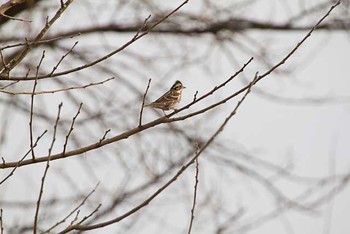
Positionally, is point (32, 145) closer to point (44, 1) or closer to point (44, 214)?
point (44, 214)

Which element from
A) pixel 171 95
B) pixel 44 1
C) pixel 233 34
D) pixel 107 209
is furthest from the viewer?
pixel 233 34

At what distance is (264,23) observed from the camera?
27.2ft

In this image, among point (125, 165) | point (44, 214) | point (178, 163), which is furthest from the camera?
point (125, 165)

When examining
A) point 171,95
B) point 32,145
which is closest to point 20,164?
point 32,145

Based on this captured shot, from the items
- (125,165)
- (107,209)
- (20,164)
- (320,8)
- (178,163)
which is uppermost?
(320,8)

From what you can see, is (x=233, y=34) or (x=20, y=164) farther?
(x=233, y=34)

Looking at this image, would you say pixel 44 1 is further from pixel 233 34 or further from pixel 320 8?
pixel 320 8

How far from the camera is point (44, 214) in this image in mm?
5844

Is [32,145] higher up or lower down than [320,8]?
lower down

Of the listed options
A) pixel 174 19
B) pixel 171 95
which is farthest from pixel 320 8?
pixel 171 95

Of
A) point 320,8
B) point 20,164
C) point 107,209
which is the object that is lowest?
point 20,164

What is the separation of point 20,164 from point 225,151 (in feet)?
17.2

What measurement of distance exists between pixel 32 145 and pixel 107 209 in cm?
242

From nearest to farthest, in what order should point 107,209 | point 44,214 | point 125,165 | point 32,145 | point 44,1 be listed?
point 32,145
point 107,209
point 44,214
point 44,1
point 125,165
